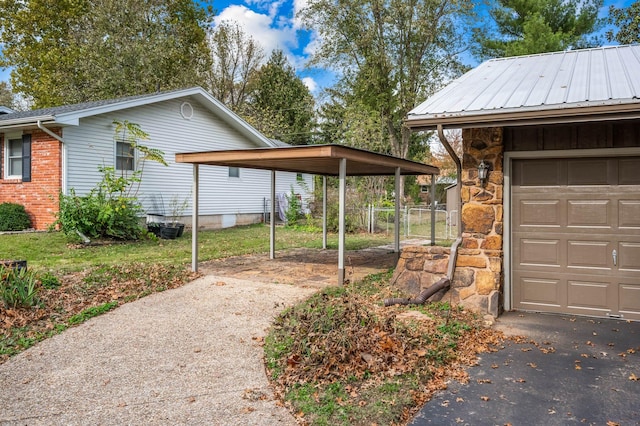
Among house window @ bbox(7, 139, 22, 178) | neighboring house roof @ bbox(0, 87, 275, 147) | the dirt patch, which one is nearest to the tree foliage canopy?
neighboring house roof @ bbox(0, 87, 275, 147)

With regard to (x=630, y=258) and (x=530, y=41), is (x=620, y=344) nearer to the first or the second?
(x=630, y=258)

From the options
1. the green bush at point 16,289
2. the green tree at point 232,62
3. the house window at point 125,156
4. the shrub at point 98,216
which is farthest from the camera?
the green tree at point 232,62

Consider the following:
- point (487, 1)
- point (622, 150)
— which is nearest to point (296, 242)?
point (622, 150)

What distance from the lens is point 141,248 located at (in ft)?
36.7

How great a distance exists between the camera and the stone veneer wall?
6.00 m

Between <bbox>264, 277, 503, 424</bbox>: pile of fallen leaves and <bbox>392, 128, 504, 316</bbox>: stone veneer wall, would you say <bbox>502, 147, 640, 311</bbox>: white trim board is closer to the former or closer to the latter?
<bbox>392, 128, 504, 316</bbox>: stone veneer wall

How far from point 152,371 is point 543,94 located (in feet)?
17.3

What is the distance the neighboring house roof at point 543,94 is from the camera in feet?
16.8

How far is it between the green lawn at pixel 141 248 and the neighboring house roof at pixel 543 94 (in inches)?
226

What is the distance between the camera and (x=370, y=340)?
166 inches

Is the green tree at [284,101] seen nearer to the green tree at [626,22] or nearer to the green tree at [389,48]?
the green tree at [389,48]

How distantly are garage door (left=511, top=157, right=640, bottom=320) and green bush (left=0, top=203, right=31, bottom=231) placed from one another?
12.4 m

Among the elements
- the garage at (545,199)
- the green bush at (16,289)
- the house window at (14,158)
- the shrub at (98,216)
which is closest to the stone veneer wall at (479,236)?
the garage at (545,199)

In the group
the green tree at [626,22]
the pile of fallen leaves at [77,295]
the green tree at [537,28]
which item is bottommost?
the pile of fallen leaves at [77,295]
